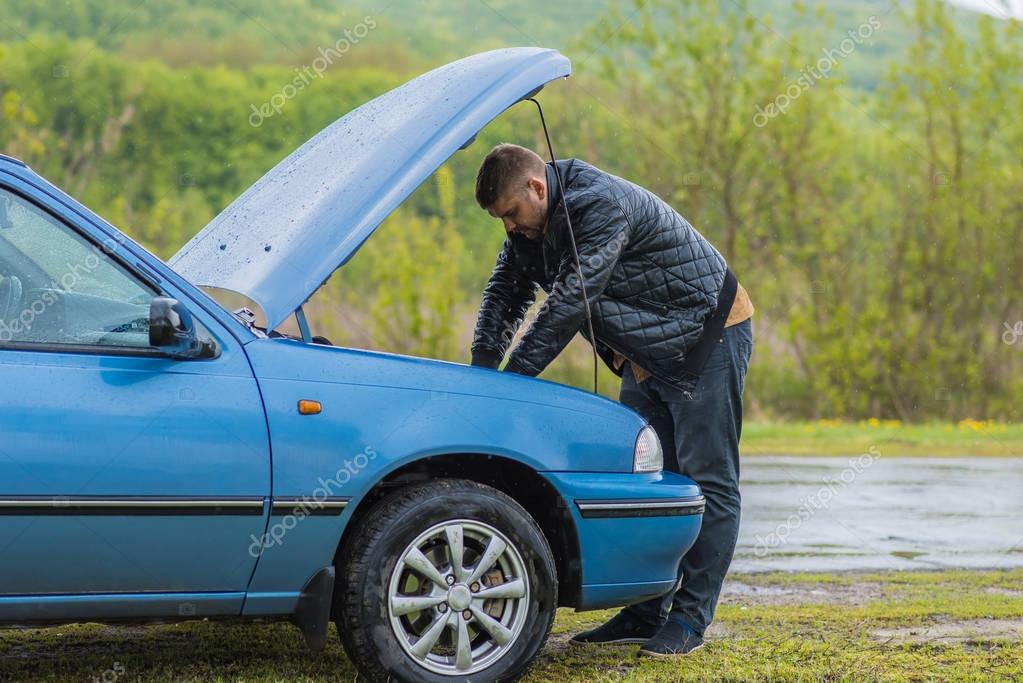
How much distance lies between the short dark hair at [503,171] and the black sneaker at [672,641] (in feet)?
5.71

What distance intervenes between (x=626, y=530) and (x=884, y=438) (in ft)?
41.5

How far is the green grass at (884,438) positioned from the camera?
14953 mm

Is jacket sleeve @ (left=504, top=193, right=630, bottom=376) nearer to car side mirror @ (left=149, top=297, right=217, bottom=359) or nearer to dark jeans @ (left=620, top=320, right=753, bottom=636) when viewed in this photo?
dark jeans @ (left=620, top=320, right=753, bottom=636)

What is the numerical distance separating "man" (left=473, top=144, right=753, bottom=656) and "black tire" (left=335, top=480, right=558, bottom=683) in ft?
2.69

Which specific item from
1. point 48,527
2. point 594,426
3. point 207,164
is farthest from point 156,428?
point 207,164

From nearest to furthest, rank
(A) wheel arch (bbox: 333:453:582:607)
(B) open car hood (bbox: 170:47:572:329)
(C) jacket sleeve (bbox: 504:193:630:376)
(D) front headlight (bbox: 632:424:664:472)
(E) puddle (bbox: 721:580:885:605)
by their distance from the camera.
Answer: (B) open car hood (bbox: 170:47:572:329), (A) wheel arch (bbox: 333:453:582:607), (D) front headlight (bbox: 632:424:664:472), (C) jacket sleeve (bbox: 504:193:630:376), (E) puddle (bbox: 721:580:885:605)

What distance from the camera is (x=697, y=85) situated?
18.7m

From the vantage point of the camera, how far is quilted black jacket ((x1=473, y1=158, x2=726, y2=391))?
15.3ft

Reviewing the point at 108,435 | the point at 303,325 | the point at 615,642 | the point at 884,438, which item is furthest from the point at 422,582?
the point at 884,438

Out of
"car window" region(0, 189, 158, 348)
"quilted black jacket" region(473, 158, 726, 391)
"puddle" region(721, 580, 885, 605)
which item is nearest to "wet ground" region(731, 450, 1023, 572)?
"puddle" region(721, 580, 885, 605)

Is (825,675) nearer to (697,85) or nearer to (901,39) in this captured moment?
(697,85)

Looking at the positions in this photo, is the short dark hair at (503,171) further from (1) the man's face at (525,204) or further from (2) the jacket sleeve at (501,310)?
(2) the jacket sleeve at (501,310)

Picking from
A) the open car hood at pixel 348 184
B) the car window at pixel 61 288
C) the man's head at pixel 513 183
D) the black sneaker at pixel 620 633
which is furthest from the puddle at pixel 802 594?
the car window at pixel 61 288

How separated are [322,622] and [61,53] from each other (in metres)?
22.4
